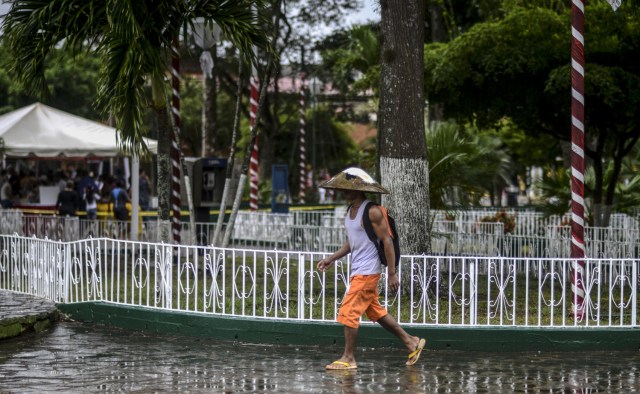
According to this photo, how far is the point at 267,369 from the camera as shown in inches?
402

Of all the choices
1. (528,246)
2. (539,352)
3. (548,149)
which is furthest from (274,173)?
(539,352)

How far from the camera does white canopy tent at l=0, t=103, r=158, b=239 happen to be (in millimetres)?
23891

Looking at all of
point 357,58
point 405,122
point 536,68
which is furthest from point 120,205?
point 405,122

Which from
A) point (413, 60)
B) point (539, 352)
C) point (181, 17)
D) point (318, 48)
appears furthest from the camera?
point (318, 48)

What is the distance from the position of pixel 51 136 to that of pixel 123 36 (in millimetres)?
10942

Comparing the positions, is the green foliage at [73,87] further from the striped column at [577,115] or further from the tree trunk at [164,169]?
the striped column at [577,115]

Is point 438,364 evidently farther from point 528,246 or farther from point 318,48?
point 318,48

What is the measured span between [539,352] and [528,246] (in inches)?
344

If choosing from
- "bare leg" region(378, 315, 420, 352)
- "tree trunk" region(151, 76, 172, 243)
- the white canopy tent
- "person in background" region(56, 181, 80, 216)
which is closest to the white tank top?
"bare leg" region(378, 315, 420, 352)

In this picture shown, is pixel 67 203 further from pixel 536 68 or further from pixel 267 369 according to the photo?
pixel 267 369

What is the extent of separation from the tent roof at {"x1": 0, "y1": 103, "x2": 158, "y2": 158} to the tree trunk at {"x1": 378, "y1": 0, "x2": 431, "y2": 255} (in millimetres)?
10765

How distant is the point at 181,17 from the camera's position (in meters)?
15.1

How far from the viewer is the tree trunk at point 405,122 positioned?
45.7ft

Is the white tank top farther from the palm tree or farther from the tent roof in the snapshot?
the tent roof
